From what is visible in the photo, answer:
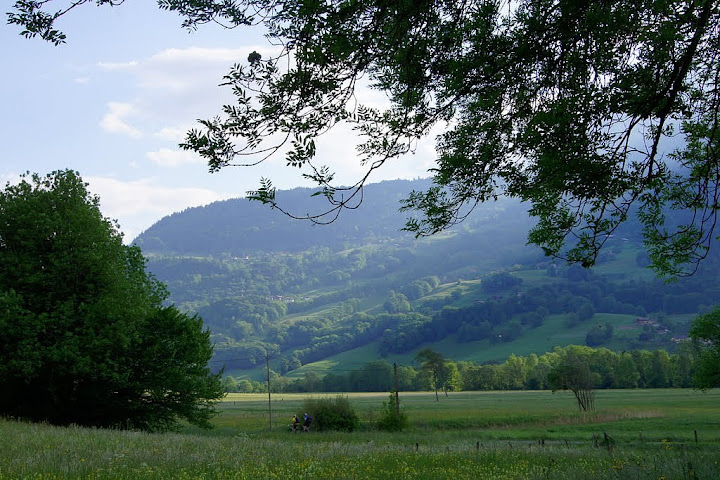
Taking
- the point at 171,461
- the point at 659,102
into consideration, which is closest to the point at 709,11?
the point at 659,102

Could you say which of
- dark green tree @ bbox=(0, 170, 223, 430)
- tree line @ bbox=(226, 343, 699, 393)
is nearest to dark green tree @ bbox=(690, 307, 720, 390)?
dark green tree @ bbox=(0, 170, 223, 430)

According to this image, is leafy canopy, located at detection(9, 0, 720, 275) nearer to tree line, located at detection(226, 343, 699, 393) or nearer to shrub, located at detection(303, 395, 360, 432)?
shrub, located at detection(303, 395, 360, 432)

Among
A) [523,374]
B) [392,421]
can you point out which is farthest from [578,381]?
[523,374]

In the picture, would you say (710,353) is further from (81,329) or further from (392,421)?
(81,329)

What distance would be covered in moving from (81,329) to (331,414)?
2737 centimetres

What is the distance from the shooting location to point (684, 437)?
40.0 metres

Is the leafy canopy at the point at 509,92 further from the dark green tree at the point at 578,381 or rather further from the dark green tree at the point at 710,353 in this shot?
the dark green tree at the point at 578,381

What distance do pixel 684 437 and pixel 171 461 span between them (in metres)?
39.9

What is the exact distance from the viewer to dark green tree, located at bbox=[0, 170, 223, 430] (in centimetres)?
2700

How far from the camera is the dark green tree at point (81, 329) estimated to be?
27.0m

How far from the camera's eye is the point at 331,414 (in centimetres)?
4997

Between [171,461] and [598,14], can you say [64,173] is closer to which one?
[171,461]

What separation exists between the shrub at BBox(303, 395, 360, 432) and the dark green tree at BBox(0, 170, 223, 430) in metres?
19.2

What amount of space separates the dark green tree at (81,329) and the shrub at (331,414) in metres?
19.2
